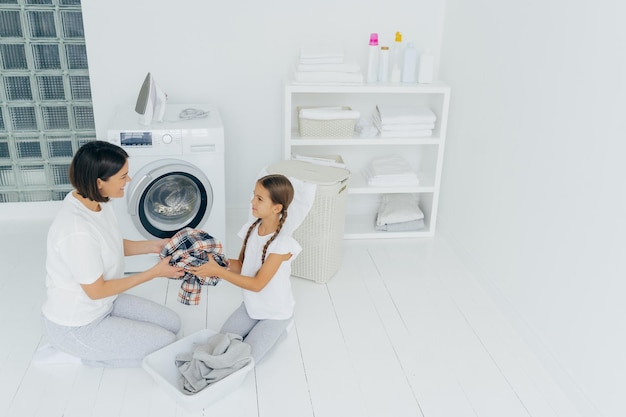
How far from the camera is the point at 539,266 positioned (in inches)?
97.6

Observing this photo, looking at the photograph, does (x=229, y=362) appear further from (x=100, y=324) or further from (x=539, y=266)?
(x=539, y=266)

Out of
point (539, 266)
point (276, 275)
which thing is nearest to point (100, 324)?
point (276, 275)

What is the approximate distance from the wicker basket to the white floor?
682mm

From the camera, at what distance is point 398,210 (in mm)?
3541

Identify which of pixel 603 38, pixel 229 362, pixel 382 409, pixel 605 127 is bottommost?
pixel 382 409

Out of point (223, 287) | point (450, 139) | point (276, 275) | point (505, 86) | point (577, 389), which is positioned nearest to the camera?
Result: point (577, 389)

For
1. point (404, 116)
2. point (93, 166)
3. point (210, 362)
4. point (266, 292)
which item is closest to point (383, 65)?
point (404, 116)

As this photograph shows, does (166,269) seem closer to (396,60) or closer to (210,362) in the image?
(210,362)

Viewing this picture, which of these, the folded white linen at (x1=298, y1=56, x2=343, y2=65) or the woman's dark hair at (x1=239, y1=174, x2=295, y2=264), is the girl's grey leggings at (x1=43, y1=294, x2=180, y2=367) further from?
the folded white linen at (x1=298, y1=56, x2=343, y2=65)

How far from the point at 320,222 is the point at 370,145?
2.98 ft

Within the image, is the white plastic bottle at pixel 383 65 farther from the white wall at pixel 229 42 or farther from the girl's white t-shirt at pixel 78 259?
the girl's white t-shirt at pixel 78 259

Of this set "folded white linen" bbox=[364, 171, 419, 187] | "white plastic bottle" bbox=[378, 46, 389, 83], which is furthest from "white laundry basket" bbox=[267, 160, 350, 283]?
"white plastic bottle" bbox=[378, 46, 389, 83]

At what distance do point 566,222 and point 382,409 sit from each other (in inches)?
37.3

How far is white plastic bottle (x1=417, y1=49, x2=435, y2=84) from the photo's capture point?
3.29 metres
